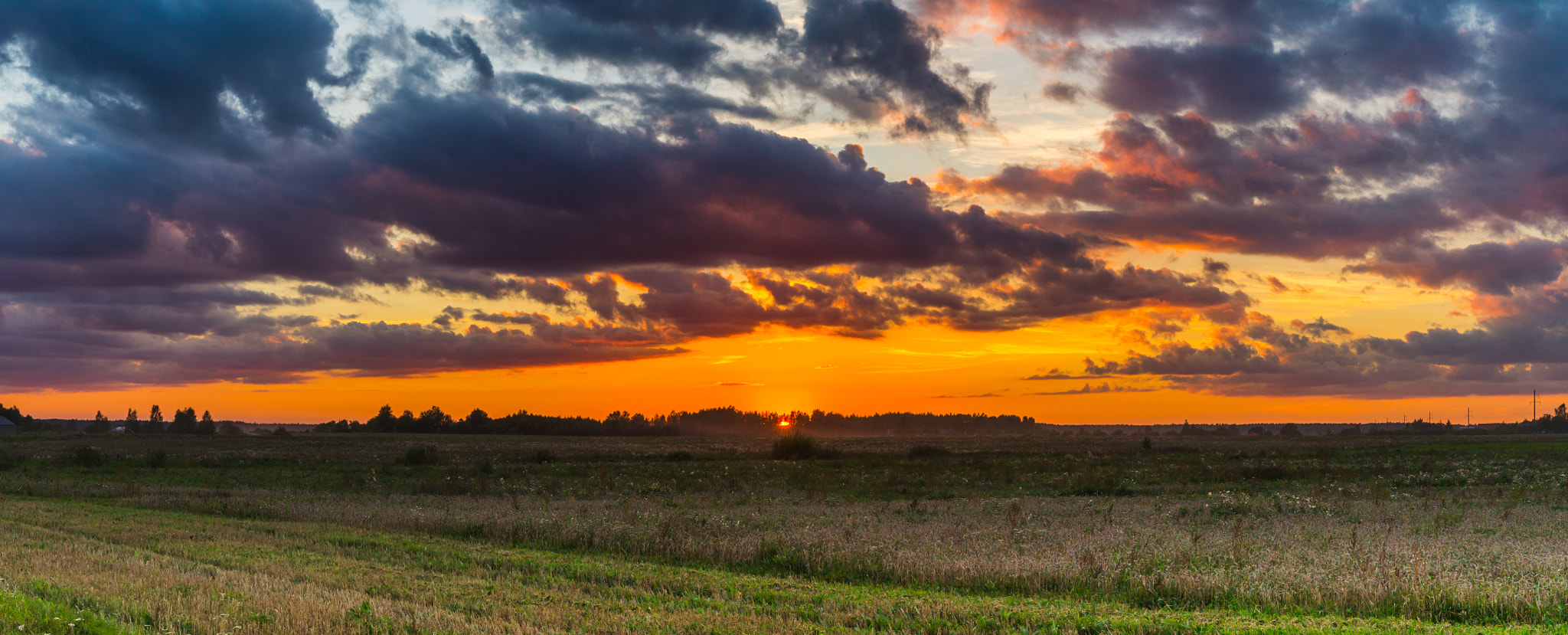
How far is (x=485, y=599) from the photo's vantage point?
14.6 meters

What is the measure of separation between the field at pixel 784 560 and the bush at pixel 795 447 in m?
42.4

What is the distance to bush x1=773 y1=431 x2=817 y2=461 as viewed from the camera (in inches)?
3361

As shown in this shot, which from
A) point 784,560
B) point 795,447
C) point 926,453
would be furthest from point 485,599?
point 926,453

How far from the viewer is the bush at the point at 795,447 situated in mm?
85375

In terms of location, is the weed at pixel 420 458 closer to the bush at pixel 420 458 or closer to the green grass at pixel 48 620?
the bush at pixel 420 458

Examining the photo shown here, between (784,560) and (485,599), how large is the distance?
7005 millimetres

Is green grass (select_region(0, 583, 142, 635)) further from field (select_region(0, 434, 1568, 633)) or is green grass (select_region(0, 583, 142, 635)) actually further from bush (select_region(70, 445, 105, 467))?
bush (select_region(70, 445, 105, 467))

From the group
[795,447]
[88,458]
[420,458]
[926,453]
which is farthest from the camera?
[926,453]

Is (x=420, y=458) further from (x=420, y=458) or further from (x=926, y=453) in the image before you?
(x=926, y=453)

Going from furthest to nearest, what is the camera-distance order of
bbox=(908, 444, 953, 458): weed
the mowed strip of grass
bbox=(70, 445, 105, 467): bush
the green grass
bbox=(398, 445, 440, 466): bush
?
bbox=(908, 444, 953, 458): weed
bbox=(398, 445, 440, 466): bush
bbox=(70, 445, 105, 467): bush
the mowed strip of grass
the green grass

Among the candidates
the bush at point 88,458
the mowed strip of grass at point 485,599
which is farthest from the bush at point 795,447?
the mowed strip of grass at point 485,599

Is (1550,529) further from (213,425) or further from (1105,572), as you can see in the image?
(213,425)

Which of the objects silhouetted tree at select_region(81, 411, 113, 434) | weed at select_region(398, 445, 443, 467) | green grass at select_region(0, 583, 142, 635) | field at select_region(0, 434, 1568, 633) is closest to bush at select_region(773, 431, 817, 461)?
weed at select_region(398, 445, 443, 467)

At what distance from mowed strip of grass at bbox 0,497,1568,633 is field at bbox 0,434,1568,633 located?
8 cm
